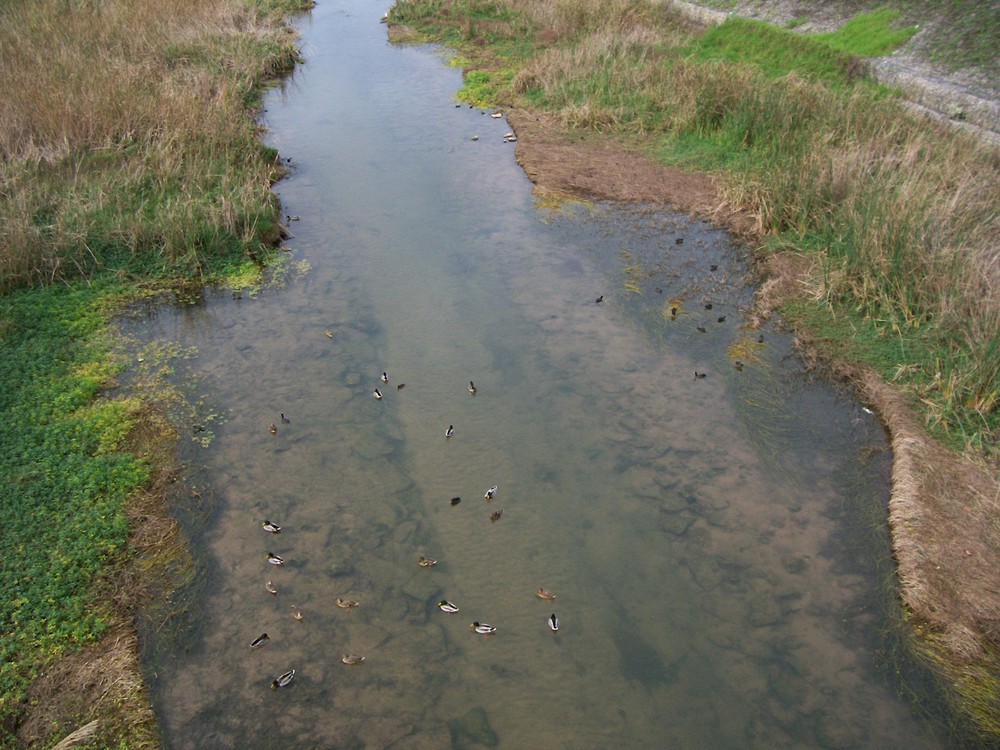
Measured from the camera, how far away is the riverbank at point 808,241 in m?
5.36

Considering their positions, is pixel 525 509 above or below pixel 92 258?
below

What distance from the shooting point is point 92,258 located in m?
8.81

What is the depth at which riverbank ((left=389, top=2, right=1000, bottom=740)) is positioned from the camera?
5.36m

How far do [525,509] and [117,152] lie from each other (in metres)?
8.03

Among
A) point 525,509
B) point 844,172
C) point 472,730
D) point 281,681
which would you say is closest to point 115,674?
point 281,681

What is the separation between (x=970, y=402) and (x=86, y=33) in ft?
50.4

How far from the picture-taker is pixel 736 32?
1574 cm

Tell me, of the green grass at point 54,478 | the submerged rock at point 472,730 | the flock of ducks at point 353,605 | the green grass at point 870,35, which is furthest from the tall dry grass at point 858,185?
the green grass at point 54,478

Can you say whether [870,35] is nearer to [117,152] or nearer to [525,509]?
[525,509]

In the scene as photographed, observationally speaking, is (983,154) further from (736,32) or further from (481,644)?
(481,644)

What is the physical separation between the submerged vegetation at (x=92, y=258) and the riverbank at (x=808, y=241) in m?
4.84

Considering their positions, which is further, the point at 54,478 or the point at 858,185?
the point at 858,185

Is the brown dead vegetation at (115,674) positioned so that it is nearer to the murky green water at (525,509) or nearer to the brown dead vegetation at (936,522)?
the murky green water at (525,509)

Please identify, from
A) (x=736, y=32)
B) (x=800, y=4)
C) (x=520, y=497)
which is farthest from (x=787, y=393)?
(x=800, y=4)
